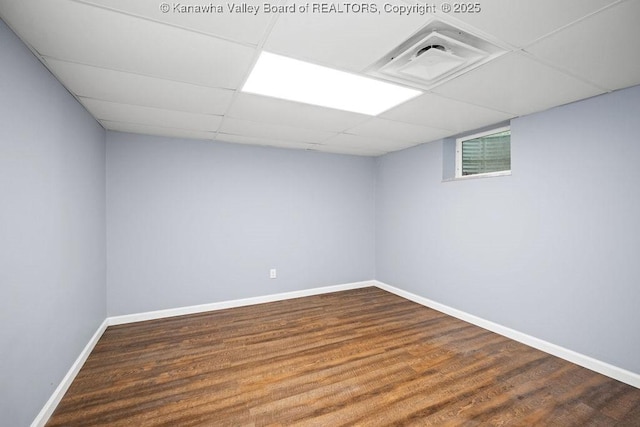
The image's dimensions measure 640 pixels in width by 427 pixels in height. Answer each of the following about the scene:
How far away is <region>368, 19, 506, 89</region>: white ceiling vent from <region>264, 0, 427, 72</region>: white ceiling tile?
9 centimetres

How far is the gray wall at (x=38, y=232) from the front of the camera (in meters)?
1.49

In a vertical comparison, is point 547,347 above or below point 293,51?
below

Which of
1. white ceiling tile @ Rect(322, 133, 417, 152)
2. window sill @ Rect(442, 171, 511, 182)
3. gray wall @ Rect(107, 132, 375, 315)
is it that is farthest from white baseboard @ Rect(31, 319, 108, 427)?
window sill @ Rect(442, 171, 511, 182)

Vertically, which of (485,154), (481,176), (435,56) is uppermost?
(435,56)

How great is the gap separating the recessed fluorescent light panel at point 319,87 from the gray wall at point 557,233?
5.11 feet

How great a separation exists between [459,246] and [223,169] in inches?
132

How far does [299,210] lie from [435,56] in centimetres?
310

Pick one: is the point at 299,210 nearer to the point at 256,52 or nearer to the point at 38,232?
the point at 256,52

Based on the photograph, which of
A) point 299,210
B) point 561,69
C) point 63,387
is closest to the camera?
point 561,69

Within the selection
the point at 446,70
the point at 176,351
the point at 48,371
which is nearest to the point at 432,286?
the point at 446,70

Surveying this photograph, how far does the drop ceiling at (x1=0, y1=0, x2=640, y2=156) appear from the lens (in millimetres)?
1386

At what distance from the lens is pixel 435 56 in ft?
5.68

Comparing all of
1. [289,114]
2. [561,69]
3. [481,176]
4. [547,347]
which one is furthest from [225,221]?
[547,347]

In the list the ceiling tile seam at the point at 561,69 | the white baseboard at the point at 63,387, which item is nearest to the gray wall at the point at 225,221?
the white baseboard at the point at 63,387
